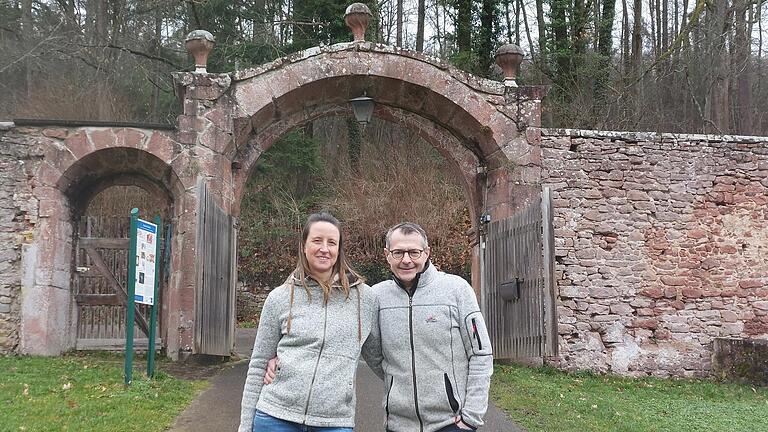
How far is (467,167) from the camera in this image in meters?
9.91

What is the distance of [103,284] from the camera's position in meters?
10.8

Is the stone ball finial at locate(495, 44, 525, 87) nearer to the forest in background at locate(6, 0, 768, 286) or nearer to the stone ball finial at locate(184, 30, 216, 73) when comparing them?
the stone ball finial at locate(184, 30, 216, 73)

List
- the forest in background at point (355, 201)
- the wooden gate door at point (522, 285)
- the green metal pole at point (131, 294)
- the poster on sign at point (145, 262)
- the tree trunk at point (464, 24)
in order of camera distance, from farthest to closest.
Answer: the forest in background at point (355, 201), the tree trunk at point (464, 24), the wooden gate door at point (522, 285), the poster on sign at point (145, 262), the green metal pole at point (131, 294)

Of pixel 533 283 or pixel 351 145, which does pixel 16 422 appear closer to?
pixel 533 283

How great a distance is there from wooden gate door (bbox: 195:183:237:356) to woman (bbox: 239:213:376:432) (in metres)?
5.03

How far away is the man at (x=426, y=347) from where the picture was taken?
8.48 ft

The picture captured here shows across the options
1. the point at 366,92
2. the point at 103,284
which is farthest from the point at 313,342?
the point at 103,284

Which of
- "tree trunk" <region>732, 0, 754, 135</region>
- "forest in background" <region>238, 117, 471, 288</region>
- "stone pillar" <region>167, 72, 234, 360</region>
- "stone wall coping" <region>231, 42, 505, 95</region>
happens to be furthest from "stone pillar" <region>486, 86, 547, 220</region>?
"tree trunk" <region>732, 0, 754, 135</region>

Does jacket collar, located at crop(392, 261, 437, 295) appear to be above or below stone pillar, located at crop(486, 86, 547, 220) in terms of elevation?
below

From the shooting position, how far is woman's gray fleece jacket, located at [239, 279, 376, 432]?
252 centimetres

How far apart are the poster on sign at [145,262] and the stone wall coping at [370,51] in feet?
9.52

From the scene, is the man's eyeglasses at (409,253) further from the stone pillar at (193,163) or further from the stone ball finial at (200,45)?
the stone ball finial at (200,45)

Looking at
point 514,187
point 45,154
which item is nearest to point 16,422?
point 45,154

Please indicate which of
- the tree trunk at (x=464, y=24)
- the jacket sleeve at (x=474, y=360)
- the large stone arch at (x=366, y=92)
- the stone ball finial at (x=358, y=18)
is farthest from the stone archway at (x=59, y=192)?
the tree trunk at (x=464, y=24)
